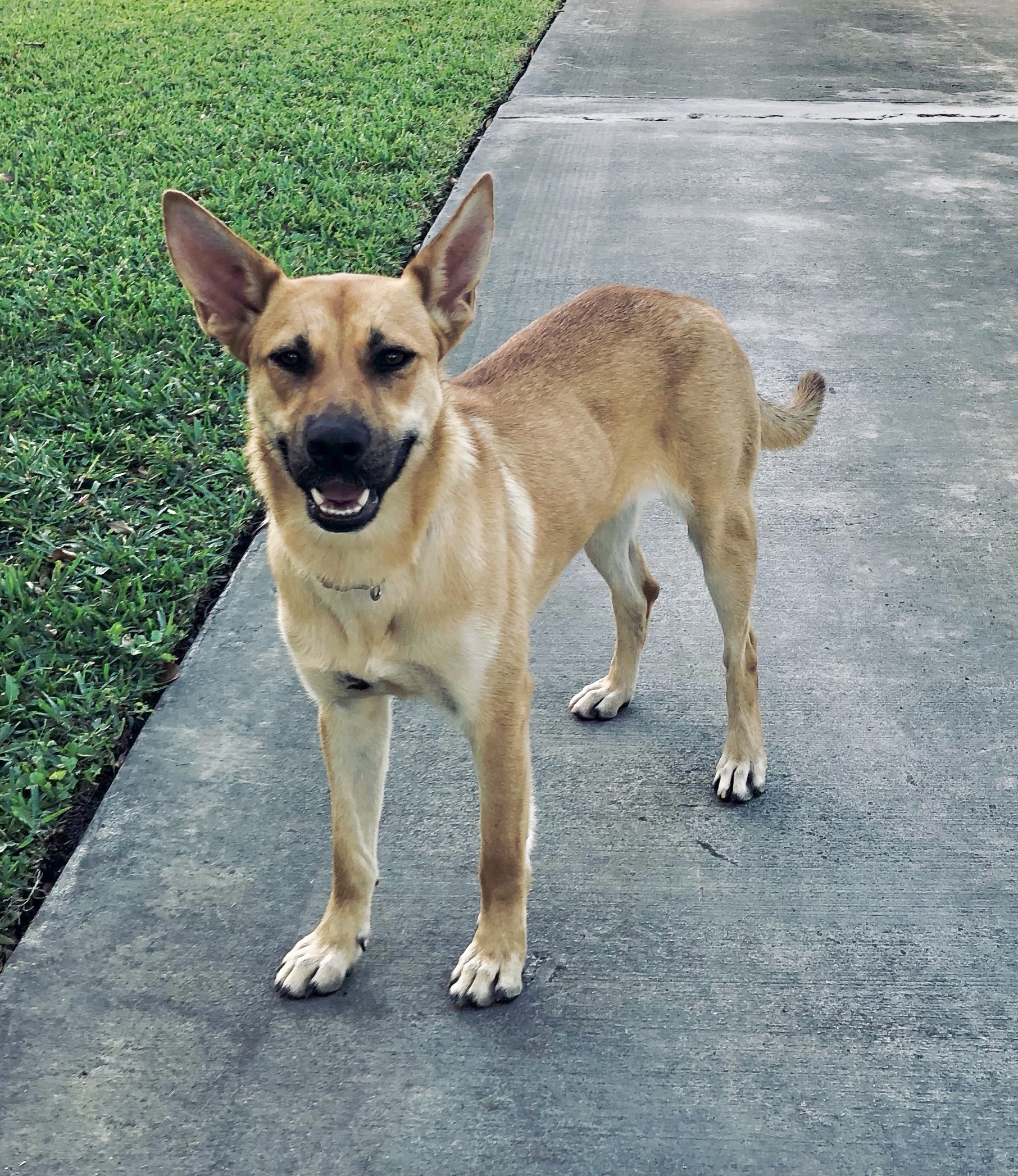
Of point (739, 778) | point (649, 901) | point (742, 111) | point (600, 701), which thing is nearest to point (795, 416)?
point (600, 701)

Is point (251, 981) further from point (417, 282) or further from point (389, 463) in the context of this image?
point (417, 282)

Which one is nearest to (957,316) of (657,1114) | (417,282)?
(417,282)

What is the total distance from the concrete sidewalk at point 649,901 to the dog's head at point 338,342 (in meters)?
1.10

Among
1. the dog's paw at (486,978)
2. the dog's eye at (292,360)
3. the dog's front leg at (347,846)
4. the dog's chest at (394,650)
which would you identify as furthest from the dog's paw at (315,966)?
the dog's eye at (292,360)

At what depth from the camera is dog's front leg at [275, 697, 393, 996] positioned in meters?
2.75

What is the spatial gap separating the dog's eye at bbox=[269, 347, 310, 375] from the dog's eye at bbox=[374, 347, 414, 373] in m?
0.15

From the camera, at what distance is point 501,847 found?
9.09ft

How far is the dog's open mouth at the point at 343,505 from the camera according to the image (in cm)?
249

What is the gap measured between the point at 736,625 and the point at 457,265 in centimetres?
132

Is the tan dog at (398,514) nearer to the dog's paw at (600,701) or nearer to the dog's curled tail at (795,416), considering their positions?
the dog's paw at (600,701)

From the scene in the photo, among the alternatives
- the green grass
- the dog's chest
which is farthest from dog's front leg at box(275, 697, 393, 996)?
the green grass

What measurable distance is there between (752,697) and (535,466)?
3.12ft

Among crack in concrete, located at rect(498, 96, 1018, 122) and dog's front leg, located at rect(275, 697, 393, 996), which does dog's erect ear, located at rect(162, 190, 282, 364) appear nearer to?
dog's front leg, located at rect(275, 697, 393, 996)

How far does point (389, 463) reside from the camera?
2.52m
